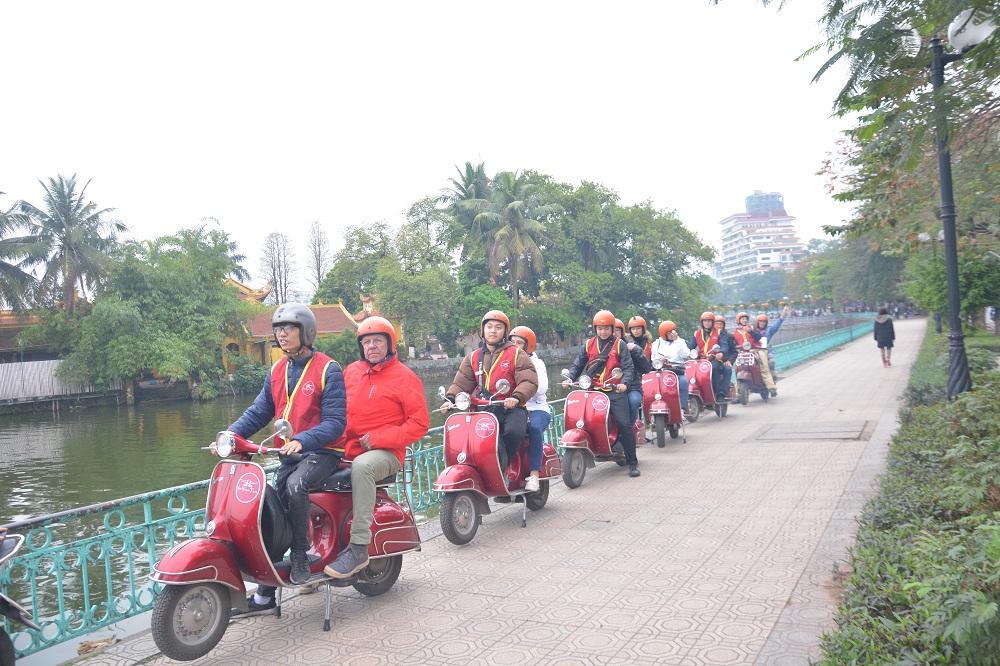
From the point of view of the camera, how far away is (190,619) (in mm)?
3809

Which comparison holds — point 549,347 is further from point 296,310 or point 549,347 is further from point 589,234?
point 296,310

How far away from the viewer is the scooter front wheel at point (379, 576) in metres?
4.81

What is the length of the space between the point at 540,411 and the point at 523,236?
35881 millimetres

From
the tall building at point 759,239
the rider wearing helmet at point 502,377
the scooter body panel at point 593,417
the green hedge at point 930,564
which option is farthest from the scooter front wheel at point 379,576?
the tall building at point 759,239

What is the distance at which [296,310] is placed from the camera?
178 inches

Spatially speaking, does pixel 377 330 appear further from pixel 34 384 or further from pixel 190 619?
pixel 34 384

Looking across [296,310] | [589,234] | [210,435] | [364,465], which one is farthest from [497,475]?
[589,234]

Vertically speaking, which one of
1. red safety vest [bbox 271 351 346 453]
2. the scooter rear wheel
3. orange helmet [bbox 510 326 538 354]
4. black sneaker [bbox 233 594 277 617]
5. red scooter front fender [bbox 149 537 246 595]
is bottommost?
the scooter rear wheel

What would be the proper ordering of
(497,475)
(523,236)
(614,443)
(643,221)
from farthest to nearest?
1. (643,221)
2. (523,236)
3. (614,443)
4. (497,475)

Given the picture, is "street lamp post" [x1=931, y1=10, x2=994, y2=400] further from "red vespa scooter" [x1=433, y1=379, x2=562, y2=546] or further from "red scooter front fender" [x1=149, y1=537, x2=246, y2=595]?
"red scooter front fender" [x1=149, y1=537, x2=246, y2=595]

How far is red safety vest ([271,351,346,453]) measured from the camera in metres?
4.46

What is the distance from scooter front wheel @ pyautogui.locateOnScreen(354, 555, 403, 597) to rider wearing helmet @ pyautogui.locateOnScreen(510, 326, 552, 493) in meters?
1.85

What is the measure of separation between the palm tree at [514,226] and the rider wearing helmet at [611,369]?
3310 cm

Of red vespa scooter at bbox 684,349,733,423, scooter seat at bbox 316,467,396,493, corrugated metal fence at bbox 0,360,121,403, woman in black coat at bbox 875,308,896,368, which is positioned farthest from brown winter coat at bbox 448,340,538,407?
corrugated metal fence at bbox 0,360,121,403
